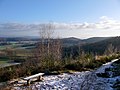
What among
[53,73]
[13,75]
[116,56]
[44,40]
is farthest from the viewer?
[44,40]

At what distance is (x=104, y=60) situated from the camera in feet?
54.7

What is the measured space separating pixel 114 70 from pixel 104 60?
4454 millimetres

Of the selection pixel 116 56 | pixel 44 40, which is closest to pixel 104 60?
pixel 116 56

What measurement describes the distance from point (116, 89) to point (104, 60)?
794 centimetres

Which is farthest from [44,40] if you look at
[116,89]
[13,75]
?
[116,89]

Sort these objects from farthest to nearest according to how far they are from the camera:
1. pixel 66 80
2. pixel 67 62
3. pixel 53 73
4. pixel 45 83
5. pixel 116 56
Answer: pixel 116 56
pixel 67 62
pixel 53 73
pixel 66 80
pixel 45 83

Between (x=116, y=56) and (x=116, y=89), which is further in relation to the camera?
(x=116, y=56)

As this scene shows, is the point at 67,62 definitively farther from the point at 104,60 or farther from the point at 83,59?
the point at 104,60

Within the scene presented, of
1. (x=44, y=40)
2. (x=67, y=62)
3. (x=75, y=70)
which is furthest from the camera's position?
(x=44, y=40)

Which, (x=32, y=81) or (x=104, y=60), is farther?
(x=104, y=60)

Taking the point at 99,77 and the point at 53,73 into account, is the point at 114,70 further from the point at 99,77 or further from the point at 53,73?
the point at 53,73

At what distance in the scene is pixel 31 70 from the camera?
13.1 meters

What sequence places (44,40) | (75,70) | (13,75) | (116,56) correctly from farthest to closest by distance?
(44,40)
(116,56)
(75,70)
(13,75)

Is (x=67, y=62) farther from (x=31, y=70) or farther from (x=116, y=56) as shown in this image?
(x=116, y=56)
